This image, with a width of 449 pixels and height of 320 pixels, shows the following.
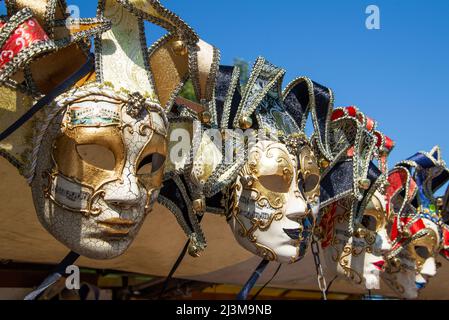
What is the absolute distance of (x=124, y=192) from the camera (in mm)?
2381

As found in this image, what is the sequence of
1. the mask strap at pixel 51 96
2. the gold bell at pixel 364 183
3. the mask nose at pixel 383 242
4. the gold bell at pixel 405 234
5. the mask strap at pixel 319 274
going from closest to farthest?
the mask strap at pixel 51 96
the mask strap at pixel 319 274
the gold bell at pixel 364 183
the mask nose at pixel 383 242
the gold bell at pixel 405 234

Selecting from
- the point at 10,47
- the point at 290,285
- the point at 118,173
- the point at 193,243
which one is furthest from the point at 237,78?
the point at 290,285

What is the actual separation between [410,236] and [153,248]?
7.77ft

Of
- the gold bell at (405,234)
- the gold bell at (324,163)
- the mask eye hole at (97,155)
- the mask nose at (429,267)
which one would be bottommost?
the mask nose at (429,267)

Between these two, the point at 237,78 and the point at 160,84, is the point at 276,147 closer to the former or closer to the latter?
the point at 237,78

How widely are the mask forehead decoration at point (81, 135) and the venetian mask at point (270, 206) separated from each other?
0.87m

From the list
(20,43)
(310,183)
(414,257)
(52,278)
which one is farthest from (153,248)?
(414,257)

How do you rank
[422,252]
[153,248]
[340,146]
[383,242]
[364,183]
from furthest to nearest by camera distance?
[422,252]
[383,242]
[340,146]
[364,183]
[153,248]

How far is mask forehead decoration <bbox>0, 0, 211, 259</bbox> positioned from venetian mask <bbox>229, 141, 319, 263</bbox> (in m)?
0.87

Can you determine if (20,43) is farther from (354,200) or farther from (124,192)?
(354,200)

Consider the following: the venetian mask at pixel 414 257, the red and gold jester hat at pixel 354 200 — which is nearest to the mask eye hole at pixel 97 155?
the red and gold jester hat at pixel 354 200

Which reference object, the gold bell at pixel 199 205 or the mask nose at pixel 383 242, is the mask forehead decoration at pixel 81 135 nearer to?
the gold bell at pixel 199 205

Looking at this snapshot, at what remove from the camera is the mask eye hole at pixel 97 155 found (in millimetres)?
2396

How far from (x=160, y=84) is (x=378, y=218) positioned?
2.44m
